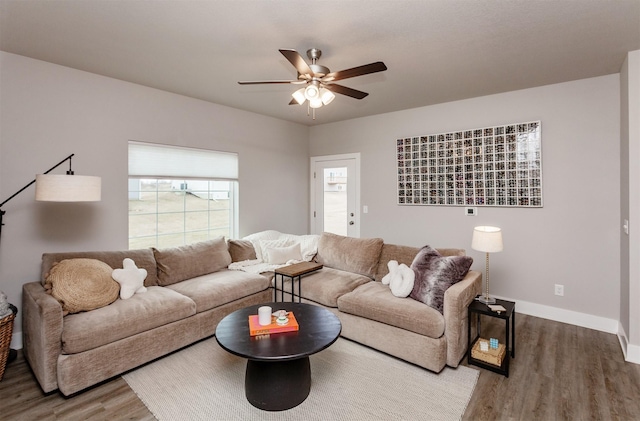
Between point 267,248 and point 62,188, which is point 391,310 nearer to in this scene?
point 267,248

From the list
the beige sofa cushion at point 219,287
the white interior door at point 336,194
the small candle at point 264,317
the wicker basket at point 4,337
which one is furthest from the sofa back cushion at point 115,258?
the white interior door at point 336,194

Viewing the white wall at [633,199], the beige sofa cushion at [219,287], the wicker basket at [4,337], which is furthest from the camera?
the beige sofa cushion at [219,287]

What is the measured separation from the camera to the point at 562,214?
3.52 meters

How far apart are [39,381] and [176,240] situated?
202 cm

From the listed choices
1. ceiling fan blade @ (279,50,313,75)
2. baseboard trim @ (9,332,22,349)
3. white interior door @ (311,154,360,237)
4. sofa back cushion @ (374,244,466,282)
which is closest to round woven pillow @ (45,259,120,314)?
baseboard trim @ (9,332,22,349)

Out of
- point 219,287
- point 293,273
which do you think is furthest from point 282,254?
point 219,287

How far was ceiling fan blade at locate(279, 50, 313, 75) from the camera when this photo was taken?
1979 millimetres

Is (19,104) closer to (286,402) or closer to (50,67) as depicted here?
(50,67)

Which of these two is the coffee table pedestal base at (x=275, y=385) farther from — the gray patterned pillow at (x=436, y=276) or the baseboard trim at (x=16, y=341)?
the baseboard trim at (x=16, y=341)

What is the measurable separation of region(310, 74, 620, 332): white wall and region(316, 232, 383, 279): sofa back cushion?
1.25m

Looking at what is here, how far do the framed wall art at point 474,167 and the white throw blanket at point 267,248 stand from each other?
1.59m

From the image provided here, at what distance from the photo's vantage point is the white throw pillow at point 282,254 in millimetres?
3996

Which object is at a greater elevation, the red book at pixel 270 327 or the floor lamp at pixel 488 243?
the floor lamp at pixel 488 243

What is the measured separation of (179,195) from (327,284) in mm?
2290
